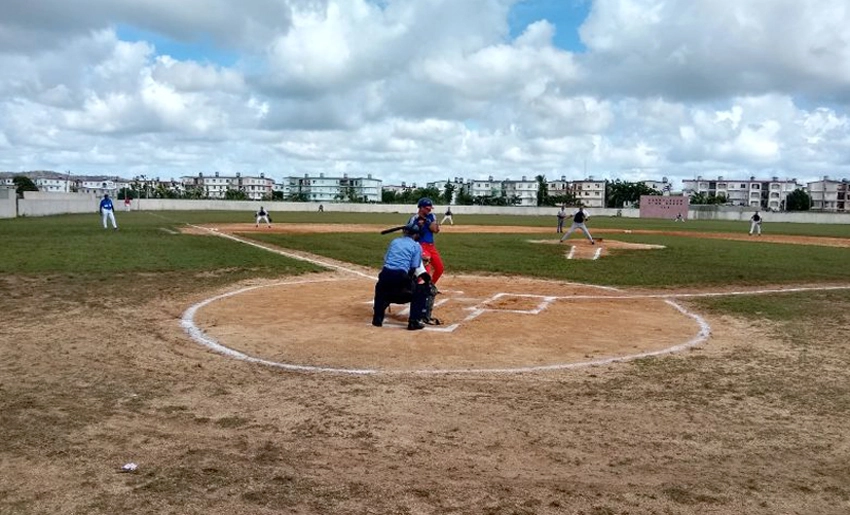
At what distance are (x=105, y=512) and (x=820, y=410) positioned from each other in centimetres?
579

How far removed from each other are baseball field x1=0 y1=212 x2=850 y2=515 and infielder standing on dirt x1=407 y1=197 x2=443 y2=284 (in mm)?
738

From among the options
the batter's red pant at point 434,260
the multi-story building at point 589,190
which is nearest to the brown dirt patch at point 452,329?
the batter's red pant at point 434,260

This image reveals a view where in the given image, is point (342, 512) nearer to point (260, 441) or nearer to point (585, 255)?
point (260, 441)

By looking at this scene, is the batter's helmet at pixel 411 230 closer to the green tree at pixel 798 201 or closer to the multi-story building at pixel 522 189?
the green tree at pixel 798 201

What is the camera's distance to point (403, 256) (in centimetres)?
978

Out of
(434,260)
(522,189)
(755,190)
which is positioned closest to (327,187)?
(522,189)

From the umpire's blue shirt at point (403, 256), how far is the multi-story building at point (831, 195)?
197 meters

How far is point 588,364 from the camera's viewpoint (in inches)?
298

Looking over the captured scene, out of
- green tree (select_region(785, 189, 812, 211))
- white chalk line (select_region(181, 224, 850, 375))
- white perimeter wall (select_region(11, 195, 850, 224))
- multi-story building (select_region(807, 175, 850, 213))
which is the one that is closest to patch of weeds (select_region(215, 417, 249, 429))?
white chalk line (select_region(181, 224, 850, 375))

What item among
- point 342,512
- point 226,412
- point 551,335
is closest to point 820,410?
point 551,335

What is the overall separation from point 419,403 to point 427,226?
5.73 meters

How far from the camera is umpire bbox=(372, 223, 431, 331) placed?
943 centimetres

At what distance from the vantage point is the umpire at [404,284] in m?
9.43

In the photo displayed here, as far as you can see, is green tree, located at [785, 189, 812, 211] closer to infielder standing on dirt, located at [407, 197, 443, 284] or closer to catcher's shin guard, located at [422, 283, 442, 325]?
infielder standing on dirt, located at [407, 197, 443, 284]
